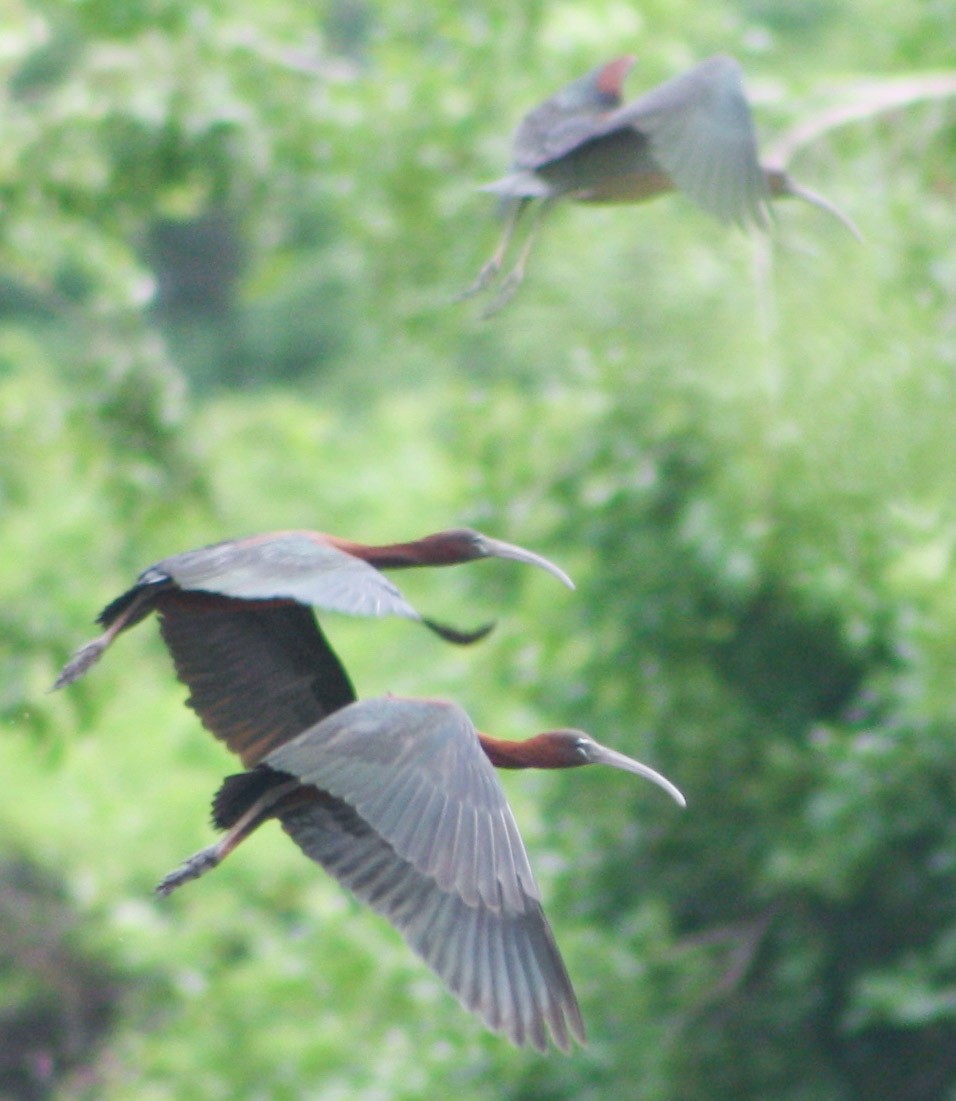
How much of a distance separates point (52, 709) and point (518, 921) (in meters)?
4.61

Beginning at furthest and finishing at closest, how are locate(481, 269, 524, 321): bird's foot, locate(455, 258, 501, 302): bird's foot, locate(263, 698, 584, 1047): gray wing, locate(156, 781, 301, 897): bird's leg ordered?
1. locate(481, 269, 524, 321): bird's foot
2. locate(455, 258, 501, 302): bird's foot
3. locate(156, 781, 301, 897): bird's leg
4. locate(263, 698, 584, 1047): gray wing

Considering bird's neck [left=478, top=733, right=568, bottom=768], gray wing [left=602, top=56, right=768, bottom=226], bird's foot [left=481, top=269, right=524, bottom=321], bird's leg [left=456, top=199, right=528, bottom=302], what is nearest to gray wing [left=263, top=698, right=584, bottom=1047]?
bird's neck [left=478, top=733, right=568, bottom=768]

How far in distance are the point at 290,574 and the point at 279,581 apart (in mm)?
47

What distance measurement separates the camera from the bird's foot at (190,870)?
9.16 feet

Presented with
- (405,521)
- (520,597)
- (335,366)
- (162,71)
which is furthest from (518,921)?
(335,366)

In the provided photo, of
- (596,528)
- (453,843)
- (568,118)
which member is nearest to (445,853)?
(453,843)

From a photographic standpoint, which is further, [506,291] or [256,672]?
[506,291]

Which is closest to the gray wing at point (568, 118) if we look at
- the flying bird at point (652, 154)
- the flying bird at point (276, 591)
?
the flying bird at point (652, 154)

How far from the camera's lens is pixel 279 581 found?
279cm

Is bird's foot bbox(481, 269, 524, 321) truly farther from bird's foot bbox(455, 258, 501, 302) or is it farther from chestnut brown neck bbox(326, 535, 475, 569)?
chestnut brown neck bbox(326, 535, 475, 569)

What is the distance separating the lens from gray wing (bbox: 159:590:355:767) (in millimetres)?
3424

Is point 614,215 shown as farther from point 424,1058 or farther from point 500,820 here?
point 500,820

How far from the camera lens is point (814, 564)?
6.62 metres

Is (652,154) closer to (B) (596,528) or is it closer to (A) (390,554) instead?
(A) (390,554)
